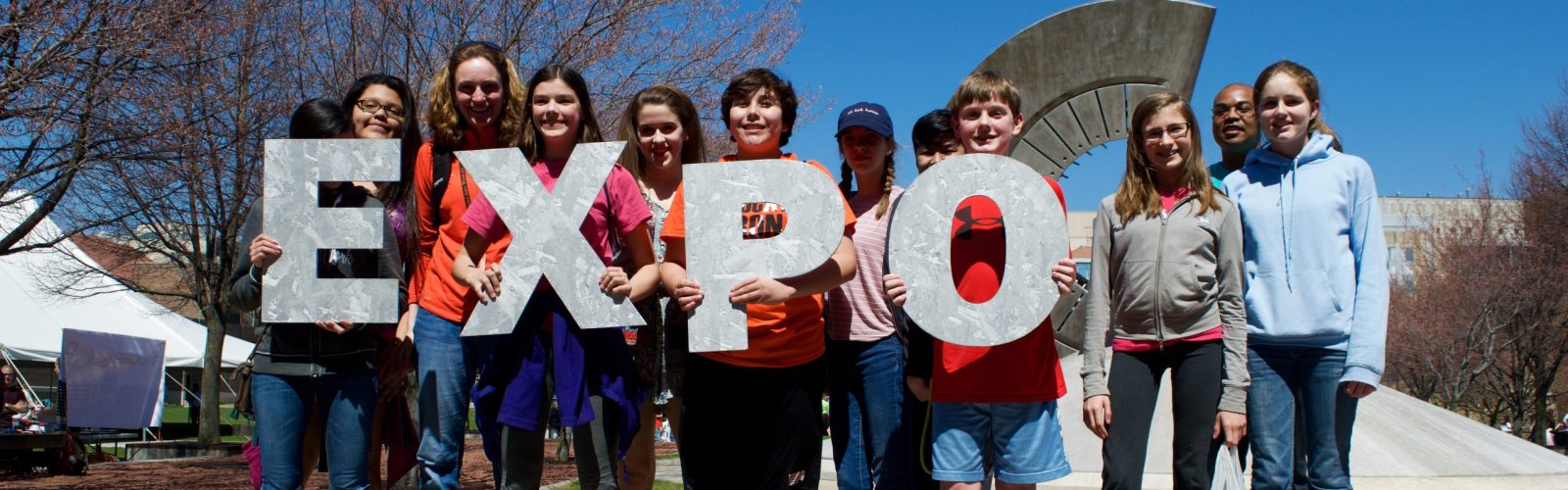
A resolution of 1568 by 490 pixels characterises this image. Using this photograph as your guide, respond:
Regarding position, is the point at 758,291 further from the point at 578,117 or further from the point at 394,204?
the point at 394,204

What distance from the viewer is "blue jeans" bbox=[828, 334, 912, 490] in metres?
3.63

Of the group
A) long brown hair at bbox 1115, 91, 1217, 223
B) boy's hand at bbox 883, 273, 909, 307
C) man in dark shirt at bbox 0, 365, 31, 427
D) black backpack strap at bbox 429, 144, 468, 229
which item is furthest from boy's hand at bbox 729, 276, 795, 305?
man in dark shirt at bbox 0, 365, 31, 427

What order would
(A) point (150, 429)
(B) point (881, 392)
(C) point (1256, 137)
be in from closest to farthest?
(B) point (881, 392), (C) point (1256, 137), (A) point (150, 429)

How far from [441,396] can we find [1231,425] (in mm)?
2524

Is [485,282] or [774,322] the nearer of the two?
[485,282]

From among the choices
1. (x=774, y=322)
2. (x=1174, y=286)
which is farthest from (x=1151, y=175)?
(x=774, y=322)

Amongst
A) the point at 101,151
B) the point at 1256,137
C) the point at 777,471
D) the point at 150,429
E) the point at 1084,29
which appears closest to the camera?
the point at 777,471

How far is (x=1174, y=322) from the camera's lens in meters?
3.34

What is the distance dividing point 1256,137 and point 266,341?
3918 millimetres

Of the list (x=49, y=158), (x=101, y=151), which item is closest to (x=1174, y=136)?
(x=101, y=151)

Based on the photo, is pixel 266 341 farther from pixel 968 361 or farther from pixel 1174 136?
pixel 1174 136

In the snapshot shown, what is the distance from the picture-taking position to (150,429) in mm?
19031

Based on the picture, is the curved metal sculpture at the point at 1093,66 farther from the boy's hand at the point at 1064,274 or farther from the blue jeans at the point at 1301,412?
the boy's hand at the point at 1064,274

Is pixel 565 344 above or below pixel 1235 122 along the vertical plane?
below
